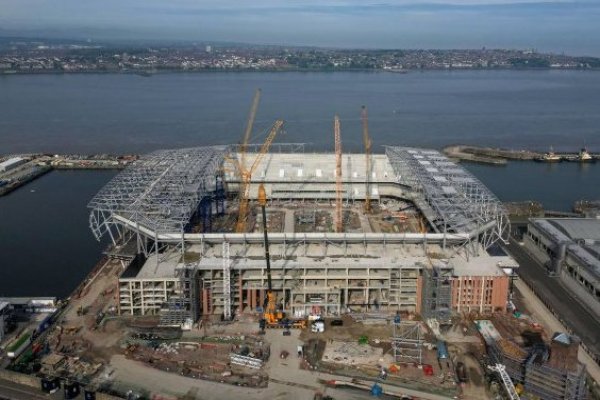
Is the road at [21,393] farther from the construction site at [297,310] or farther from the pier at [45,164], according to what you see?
the pier at [45,164]

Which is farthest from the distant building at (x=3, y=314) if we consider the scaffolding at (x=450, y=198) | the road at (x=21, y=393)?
the scaffolding at (x=450, y=198)

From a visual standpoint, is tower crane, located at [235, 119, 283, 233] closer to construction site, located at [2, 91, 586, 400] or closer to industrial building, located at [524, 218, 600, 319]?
construction site, located at [2, 91, 586, 400]

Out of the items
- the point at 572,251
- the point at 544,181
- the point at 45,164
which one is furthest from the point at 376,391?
the point at 45,164

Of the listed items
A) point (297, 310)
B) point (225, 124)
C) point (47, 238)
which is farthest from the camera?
point (225, 124)

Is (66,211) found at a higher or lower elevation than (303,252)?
lower

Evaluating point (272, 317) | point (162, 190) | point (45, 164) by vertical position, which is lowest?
point (272, 317)

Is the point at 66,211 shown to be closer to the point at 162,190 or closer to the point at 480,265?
the point at 162,190

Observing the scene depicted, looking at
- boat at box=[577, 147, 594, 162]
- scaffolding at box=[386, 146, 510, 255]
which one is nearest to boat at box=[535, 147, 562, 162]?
boat at box=[577, 147, 594, 162]

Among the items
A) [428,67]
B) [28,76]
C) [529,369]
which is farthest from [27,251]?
[428,67]
